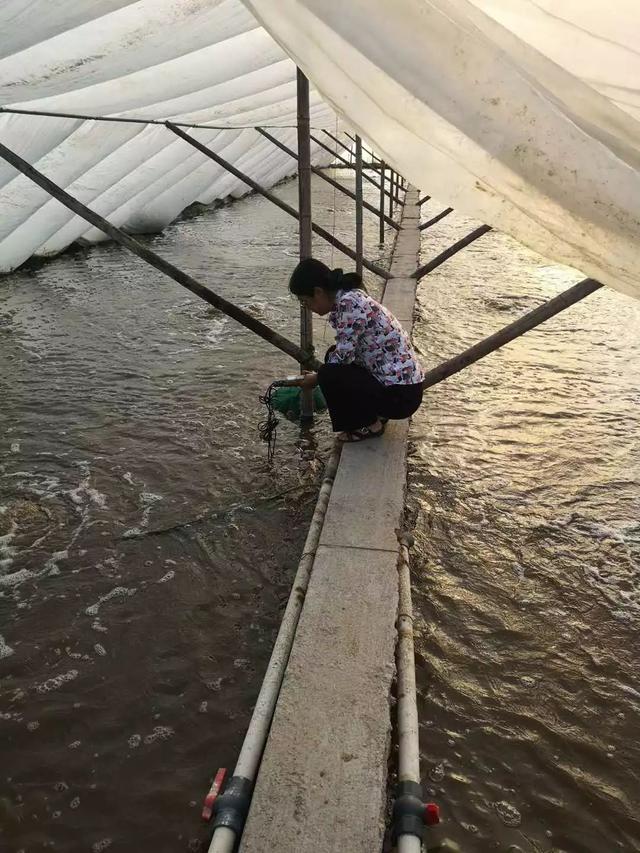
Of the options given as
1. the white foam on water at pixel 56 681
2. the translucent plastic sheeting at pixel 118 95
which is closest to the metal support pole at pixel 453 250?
the translucent plastic sheeting at pixel 118 95

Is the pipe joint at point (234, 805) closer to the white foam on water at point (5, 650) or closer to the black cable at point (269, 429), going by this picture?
the white foam on water at point (5, 650)

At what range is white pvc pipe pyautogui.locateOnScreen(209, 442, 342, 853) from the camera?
6.78ft

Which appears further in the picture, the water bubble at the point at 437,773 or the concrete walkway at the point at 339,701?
the water bubble at the point at 437,773

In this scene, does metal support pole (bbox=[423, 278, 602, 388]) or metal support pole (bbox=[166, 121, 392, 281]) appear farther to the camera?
metal support pole (bbox=[166, 121, 392, 281])

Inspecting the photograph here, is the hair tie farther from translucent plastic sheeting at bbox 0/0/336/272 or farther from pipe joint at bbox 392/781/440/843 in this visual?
pipe joint at bbox 392/781/440/843

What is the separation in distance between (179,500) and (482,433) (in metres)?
Result: 2.43

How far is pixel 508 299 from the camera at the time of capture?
30.6ft

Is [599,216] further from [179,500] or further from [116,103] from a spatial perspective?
[116,103]

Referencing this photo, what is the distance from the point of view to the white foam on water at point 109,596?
11.0 ft

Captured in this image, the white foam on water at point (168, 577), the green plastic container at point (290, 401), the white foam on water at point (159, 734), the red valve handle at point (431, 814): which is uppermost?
the green plastic container at point (290, 401)

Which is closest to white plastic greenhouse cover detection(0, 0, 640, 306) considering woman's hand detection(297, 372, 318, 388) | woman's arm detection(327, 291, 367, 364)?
woman's arm detection(327, 291, 367, 364)

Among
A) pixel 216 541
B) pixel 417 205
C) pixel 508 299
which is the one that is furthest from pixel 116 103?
pixel 417 205

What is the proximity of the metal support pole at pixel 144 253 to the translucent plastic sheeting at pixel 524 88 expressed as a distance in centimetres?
251

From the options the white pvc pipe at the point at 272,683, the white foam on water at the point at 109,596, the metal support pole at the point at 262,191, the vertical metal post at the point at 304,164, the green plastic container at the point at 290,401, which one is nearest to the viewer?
the white pvc pipe at the point at 272,683
